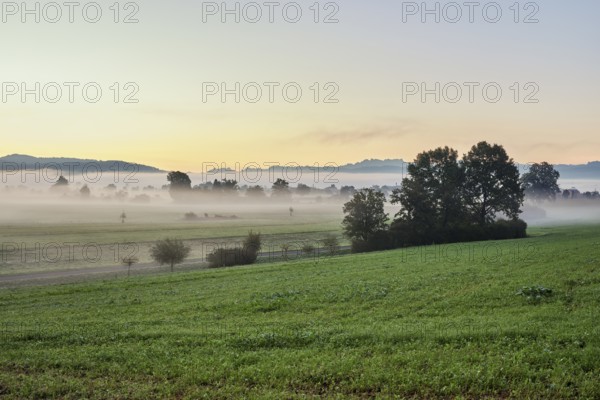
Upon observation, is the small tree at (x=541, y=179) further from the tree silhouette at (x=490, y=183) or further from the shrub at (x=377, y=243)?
the shrub at (x=377, y=243)

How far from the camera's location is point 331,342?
17031 mm

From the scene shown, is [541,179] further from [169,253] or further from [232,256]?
[169,253]

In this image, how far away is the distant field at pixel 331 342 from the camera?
43.5 feet

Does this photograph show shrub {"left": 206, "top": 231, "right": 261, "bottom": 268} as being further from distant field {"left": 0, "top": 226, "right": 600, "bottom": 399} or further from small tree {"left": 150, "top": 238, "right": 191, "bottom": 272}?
distant field {"left": 0, "top": 226, "right": 600, "bottom": 399}

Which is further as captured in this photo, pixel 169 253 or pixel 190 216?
pixel 190 216

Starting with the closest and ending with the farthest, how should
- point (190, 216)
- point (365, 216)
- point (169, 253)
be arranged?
point (169, 253)
point (365, 216)
point (190, 216)

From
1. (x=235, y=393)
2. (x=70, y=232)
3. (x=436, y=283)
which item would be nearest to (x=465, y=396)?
(x=235, y=393)

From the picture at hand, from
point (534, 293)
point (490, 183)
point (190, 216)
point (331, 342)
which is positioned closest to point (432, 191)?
point (490, 183)

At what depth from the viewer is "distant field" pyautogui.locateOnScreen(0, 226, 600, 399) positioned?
13.3m

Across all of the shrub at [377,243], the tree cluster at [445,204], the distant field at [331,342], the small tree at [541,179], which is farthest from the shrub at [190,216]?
the distant field at [331,342]

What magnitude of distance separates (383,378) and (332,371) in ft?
5.17

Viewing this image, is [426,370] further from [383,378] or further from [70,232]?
[70,232]

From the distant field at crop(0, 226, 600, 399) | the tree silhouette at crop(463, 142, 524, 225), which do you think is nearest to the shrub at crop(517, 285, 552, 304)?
the distant field at crop(0, 226, 600, 399)

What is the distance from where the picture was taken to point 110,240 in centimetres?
11038
